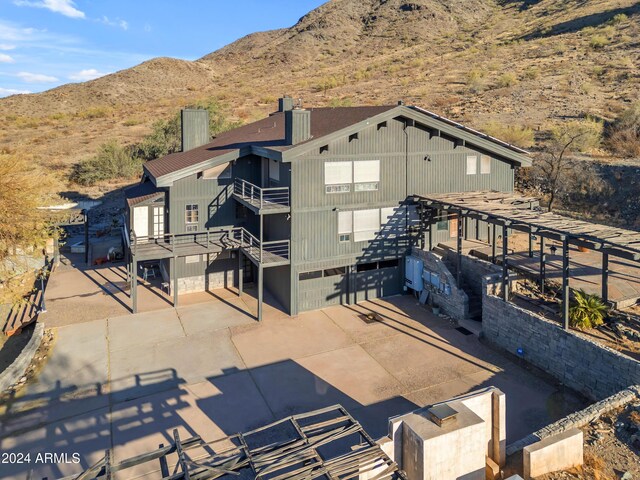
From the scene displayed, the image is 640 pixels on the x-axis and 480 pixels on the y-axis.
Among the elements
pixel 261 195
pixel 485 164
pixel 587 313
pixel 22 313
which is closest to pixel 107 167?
pixel 22 313

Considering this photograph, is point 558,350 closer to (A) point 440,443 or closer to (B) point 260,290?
(A) point 440,443

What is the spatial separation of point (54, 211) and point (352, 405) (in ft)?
68.9

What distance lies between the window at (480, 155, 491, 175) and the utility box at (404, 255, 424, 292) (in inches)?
222

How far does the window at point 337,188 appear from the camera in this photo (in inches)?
746

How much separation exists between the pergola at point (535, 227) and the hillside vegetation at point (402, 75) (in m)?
17.3

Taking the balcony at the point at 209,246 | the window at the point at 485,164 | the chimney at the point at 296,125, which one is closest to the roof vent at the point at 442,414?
the balcony at the point at 209,246

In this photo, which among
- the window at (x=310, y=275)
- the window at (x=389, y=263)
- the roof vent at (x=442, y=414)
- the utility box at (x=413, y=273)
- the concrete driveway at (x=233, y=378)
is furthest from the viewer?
the window at (x=389, y=263)

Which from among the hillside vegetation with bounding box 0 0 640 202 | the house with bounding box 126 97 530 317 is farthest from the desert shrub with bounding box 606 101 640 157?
the house with bounding box 126 97 530 317

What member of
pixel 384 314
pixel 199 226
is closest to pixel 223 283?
pixel 199 226

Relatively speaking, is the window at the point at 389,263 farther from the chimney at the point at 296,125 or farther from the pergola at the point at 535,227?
the chimney at the point at 296,125

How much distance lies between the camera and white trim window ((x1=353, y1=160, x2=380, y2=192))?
19266 mm

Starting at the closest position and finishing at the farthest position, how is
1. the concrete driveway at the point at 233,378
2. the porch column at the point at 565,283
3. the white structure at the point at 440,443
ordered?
1. the white structure at the point at 440,443
2. the concrete driveway at the point at 233,378
3. the porch column at the point at 565,283

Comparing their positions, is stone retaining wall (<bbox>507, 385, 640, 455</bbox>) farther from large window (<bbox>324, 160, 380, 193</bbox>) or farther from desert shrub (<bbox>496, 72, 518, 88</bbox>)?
desert shrub (<bbox>496, 72, 518, 88</bbox>)

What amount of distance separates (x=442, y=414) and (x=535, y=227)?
7.64 m
